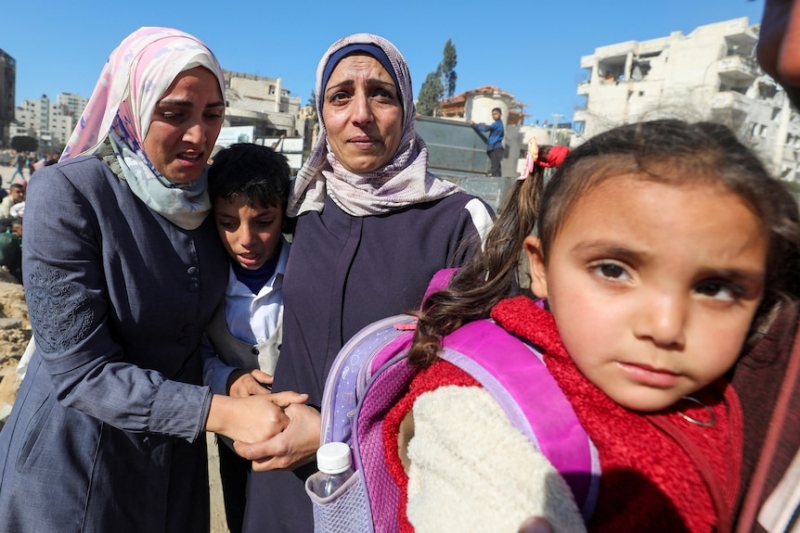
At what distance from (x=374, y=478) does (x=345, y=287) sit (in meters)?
0.66

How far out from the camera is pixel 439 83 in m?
59.7

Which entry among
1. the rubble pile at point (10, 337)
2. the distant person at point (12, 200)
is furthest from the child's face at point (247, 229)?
the distant person at point (12, 200)

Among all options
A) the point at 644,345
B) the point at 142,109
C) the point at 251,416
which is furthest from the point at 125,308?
the point at 644,345

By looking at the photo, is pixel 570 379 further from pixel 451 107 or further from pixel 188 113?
pixel 451 107

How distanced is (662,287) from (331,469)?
2.82ft

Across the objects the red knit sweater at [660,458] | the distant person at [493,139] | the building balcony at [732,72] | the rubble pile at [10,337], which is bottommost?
the rubble pile at [10,337]

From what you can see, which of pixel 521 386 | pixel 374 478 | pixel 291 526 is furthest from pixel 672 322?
pixel 291 526

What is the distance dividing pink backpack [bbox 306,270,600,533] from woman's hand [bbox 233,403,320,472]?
0.20 meters

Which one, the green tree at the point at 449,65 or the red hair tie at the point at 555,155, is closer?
the red hair tie at the point at 555,155

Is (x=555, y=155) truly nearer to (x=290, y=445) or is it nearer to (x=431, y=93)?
(x=290, y=445)

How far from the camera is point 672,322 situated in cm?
77

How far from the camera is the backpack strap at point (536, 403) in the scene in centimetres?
77

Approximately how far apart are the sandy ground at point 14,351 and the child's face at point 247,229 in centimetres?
198

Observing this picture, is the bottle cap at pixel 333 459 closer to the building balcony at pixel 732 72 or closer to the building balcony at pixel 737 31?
the building balcony at pixel 732 72
